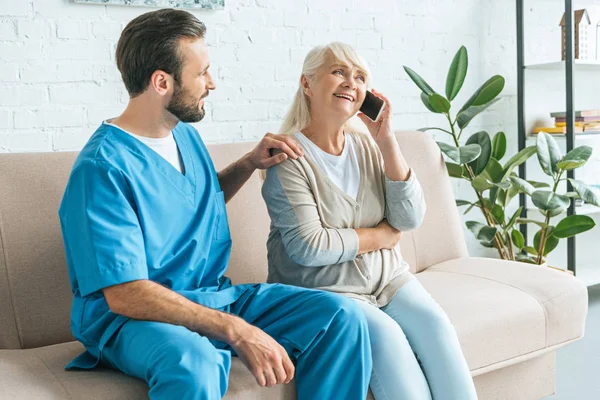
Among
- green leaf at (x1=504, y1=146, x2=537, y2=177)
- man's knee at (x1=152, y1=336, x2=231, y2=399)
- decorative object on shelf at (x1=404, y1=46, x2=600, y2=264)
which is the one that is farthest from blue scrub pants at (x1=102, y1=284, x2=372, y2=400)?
green leaf at (x1=504, y1=146, x2=537, y2=177)

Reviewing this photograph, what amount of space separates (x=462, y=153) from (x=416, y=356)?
1.28 metres

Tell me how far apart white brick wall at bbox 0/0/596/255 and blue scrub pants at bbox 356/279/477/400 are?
1.25m

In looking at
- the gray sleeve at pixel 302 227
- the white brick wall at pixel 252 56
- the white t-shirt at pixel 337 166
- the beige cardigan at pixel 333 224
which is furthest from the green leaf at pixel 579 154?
the gray sleeve at pixel 302 227

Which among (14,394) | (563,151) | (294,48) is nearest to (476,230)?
(563,151)

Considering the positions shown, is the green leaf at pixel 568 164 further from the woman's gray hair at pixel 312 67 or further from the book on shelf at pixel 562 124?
the woman's gray hair at pixel 312 67

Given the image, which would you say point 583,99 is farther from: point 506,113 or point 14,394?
point 14,394

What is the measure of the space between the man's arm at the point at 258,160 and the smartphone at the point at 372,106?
210 millimetres

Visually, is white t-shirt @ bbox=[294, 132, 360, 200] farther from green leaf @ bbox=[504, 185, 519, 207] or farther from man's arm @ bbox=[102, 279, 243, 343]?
green leaf @ bbox=[504, 185, 519, 207]

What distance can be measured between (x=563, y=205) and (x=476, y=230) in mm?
365

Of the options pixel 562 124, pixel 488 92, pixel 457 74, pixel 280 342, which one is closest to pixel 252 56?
pixel 457 74

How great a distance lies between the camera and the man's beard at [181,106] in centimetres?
168

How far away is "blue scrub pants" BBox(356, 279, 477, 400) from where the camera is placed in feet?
5.35

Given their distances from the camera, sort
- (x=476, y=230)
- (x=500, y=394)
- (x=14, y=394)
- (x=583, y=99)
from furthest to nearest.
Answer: (x=583, y=99) < (x=476, y=230) < (x=500, y=394) < (x=14, y=394)

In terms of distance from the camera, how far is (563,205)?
2.94 meters
